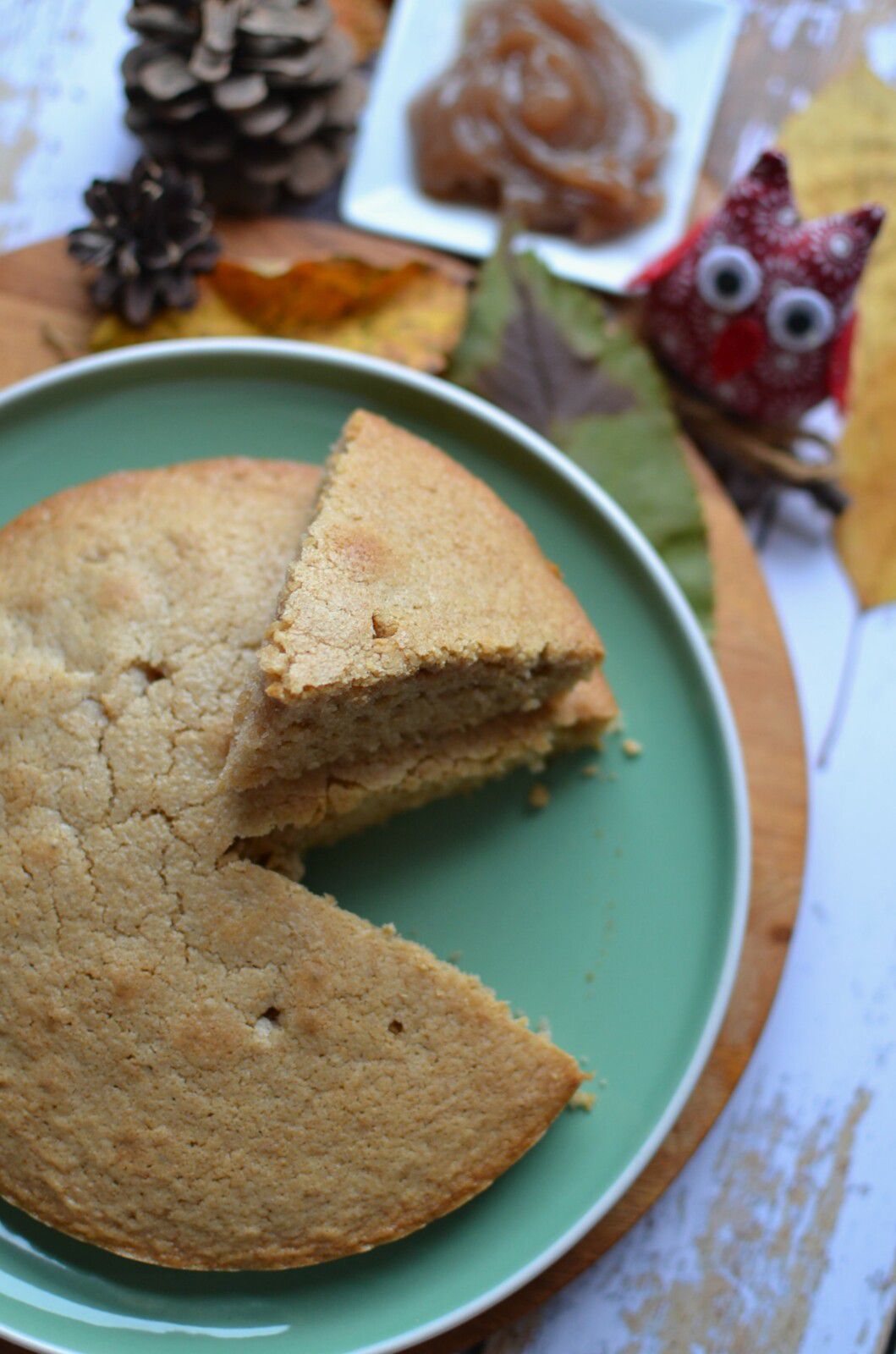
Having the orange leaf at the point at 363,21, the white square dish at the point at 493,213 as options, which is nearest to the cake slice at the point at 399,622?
the white square dish at the point at 493,213

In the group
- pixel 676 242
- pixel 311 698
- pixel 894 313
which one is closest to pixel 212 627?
pixel 311 698

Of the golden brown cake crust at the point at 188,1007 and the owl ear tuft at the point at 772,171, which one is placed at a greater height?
the owl ear tuft at the point at 772,171

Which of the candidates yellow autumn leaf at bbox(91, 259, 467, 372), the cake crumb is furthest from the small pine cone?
the cake crumb

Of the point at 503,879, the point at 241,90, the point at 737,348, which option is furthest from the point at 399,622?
the point at 241,90

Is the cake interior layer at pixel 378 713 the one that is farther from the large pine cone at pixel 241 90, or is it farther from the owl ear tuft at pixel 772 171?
the large pine cone at pixel 241 90

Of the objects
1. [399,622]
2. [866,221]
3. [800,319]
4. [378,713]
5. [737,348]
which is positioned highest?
[866,221]

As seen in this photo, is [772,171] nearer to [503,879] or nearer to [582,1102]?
[503,879]

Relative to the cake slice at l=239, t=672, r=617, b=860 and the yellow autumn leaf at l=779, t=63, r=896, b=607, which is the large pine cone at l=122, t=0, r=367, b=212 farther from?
the cake slice at l=239, t=672, r=617, b=860
